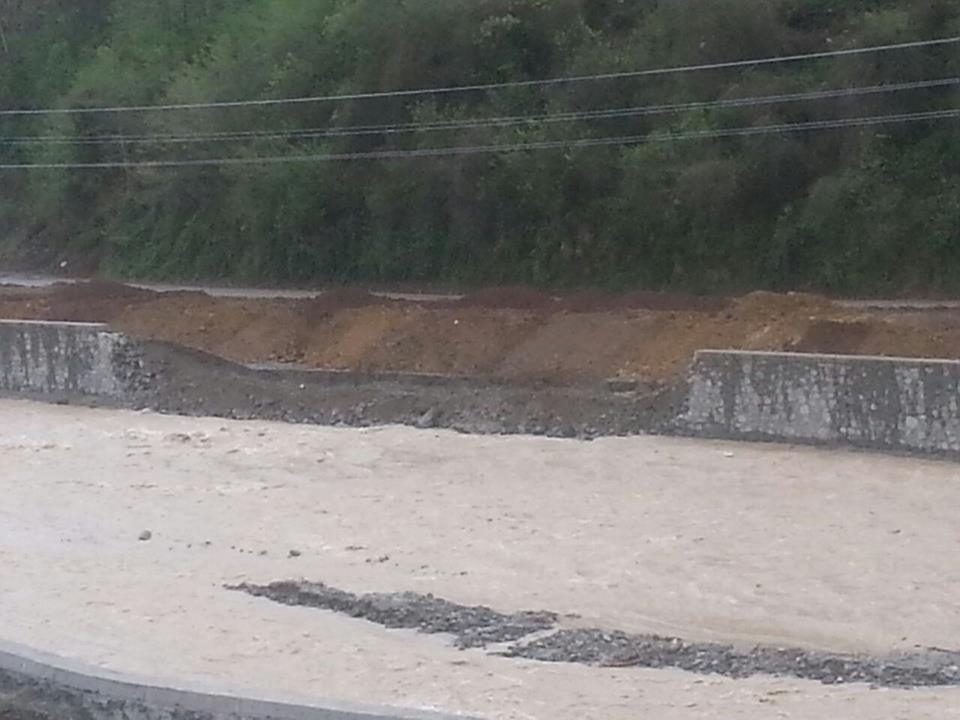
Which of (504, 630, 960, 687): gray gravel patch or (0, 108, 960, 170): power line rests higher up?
(0, 108, 960, 170): power line

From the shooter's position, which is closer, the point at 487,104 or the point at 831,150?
the point at 831,150

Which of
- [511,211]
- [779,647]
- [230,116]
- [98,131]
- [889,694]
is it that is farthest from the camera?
[98,131]

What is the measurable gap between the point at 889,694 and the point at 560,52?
99.4 ft

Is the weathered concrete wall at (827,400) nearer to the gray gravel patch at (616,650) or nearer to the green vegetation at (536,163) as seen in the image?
the gray gravel patch at (616,650)

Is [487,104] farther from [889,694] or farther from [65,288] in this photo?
[889,694]

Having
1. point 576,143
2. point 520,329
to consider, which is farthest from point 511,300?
point 576,143

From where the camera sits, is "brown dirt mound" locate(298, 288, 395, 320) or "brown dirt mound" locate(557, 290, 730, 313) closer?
"brown dirt mound" locate(557, 290, 730, 313)

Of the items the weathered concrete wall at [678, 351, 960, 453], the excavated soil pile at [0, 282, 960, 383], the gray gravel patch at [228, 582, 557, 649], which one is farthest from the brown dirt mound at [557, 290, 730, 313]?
the gray gravel patch at [228, 582, 557, 649]

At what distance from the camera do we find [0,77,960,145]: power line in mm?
34219

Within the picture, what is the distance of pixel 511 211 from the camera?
4047cm

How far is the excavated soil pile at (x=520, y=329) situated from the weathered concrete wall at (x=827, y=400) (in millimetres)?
2759

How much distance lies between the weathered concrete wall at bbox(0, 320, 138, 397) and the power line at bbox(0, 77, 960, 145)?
1126 cm

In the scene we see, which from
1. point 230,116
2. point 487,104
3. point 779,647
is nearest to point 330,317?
point 487,104

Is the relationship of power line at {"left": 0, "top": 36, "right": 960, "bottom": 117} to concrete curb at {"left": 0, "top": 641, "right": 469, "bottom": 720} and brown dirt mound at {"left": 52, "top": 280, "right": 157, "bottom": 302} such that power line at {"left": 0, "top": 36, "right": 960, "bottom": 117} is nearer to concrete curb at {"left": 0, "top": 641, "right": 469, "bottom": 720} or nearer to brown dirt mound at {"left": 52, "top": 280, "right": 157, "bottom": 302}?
brown dirt mound at {"left": 52, "top": 280, "right": 157, "bottom": 302}
